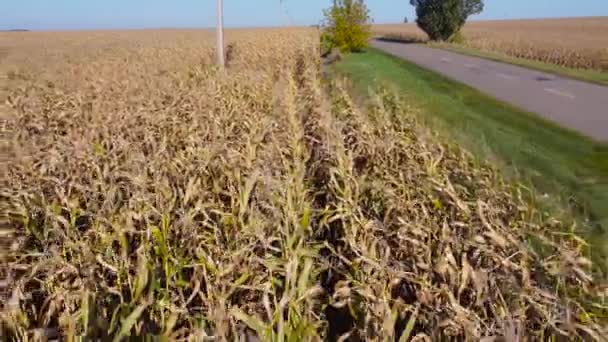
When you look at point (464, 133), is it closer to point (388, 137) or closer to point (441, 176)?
point (388, 137)

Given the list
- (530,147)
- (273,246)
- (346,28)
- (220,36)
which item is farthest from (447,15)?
(273,246)

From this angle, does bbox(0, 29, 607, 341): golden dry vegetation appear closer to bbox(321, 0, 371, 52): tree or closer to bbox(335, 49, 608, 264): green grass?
bbox(335, 49, 608, 264): green grass

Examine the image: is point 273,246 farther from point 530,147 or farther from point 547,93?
point 547,93

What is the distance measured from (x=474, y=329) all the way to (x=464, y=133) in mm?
6829

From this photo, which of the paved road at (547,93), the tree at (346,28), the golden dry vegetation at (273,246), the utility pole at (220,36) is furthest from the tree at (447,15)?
the golden dry vegetation at (273,246)

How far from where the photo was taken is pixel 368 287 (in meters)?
3.14

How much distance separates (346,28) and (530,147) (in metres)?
26.6

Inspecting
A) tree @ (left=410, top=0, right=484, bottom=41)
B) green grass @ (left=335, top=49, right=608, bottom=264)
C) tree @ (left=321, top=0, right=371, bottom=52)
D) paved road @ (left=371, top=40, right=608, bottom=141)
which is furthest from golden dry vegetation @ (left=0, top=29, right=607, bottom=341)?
tree @ (left=410, top=0, right=484, bottom=41)

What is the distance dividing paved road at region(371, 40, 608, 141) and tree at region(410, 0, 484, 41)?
32733 millimetres

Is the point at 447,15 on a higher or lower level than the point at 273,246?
higher

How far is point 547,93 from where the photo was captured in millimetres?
14672

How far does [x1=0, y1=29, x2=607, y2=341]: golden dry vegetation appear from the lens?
10.00 feet

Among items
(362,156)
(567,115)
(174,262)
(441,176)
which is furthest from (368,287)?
(567,115)

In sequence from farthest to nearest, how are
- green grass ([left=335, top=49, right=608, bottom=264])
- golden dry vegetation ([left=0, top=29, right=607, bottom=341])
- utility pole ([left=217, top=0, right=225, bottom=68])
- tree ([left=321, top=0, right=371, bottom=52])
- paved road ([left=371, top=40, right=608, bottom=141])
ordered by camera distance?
1. tree ([left=321, top=0, right=371, bottom=52])
2. utility pole ([left=217, top=0, right=225, bottom=68])
3. paved road ([left=371, top=40, right=608, bottom=141])
4. green grass ([left=335, top=49, right=608, bottom=264])
5. golden dry vegetation ([left=0, top=29, right=607, bottom=341])
